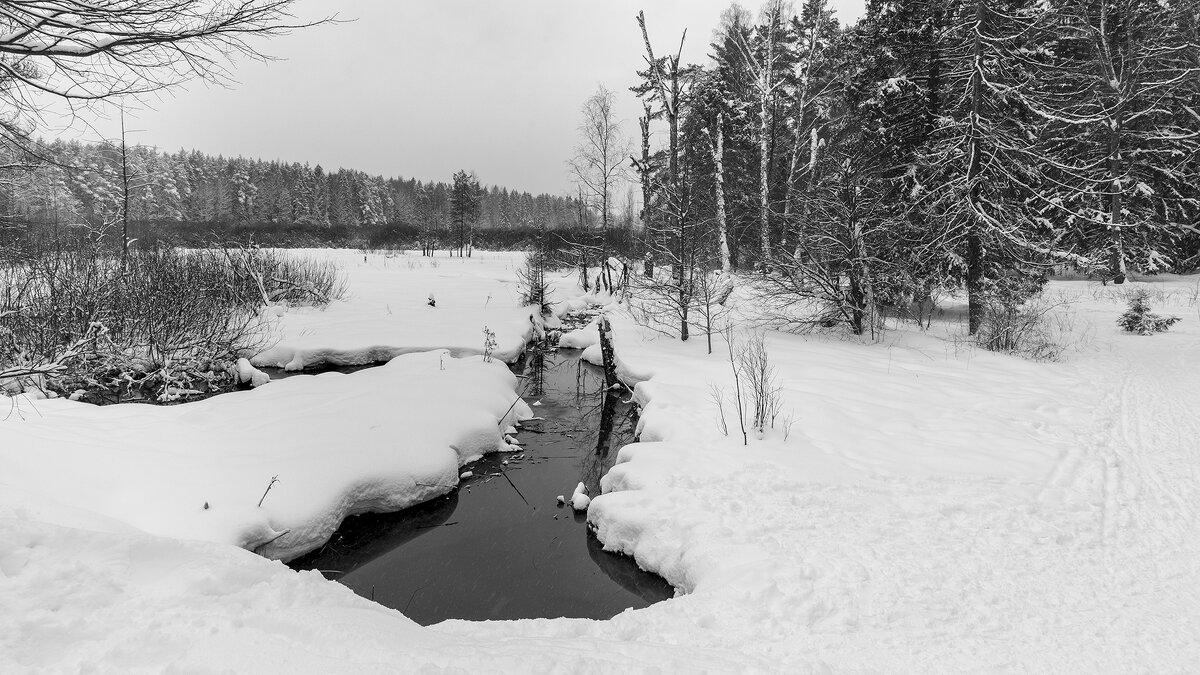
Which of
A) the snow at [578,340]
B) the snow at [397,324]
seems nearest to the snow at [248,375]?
the snow at [397,324]

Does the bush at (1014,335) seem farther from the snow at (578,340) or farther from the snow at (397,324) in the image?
the snow at (397,324)

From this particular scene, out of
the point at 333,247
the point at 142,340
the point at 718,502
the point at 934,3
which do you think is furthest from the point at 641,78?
the point at 333,247

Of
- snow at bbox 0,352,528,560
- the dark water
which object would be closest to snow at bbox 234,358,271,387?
snow at bbox 0,352,528,560

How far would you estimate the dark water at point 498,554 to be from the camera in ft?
14.8

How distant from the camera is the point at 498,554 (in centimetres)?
527

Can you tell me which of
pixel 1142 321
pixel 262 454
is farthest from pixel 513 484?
pixel 1142 321

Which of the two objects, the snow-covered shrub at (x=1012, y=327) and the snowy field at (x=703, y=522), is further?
the snow-covered shrub at (x=1012, y=327)

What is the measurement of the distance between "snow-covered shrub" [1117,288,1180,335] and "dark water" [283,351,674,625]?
14006 mm

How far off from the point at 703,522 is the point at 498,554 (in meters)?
2.13

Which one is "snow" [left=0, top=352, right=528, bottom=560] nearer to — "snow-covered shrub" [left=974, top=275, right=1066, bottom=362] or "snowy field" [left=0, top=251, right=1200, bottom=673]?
"snowy field" [left=0, top=251, right=1200, bottom=673]

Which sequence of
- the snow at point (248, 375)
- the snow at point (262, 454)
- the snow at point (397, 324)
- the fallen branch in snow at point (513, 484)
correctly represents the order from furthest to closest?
the snow at point (397, 324) < the snow at point (248, 375) < the fallen branch in snow at point (513, 484) < the snow at point (262, 454)

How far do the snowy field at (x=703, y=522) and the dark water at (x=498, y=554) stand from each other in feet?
0.94

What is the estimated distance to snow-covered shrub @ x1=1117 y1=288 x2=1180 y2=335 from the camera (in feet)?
41.4

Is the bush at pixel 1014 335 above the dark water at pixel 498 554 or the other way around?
above
